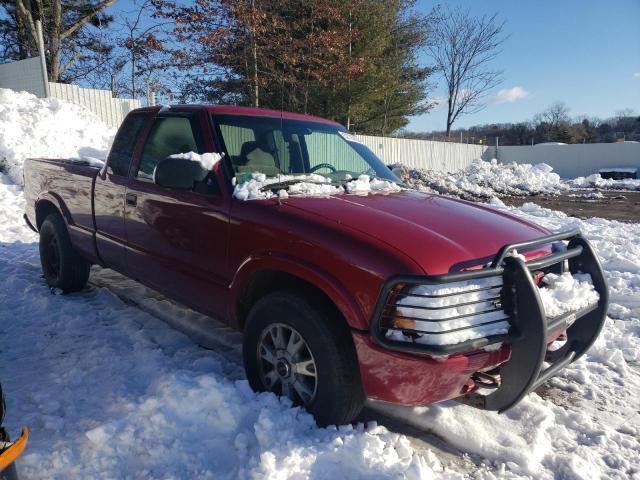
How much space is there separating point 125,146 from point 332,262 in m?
2.71

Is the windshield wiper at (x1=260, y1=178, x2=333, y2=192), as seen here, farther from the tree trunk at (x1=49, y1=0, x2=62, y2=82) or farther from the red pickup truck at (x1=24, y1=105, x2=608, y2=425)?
the tree trunk at (x1=49, y1=0, x2=62, y2=82)

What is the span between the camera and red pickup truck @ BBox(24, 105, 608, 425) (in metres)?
2.25

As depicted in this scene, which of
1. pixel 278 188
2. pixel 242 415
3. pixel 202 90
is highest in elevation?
pixel 202 90

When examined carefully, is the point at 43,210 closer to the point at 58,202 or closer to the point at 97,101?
the point at 58,202

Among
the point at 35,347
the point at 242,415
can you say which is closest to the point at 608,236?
the point at 242,415

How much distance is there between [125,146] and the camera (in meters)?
4.24

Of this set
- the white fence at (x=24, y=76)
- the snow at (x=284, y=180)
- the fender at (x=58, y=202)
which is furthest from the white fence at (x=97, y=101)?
the snow at (x=284, y=180)

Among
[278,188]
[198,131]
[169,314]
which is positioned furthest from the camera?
[169,314]

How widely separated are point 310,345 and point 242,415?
572mm

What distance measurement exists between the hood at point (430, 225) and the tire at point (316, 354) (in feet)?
1.66

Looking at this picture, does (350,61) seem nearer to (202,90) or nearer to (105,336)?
(202,90)

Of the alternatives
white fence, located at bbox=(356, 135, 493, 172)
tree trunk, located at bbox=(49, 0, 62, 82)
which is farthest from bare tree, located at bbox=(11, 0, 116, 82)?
white fence, located at bbox=(356, 135, 493, 172)

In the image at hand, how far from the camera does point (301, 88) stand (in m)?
17.1

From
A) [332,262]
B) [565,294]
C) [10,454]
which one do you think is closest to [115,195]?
[332,262]
